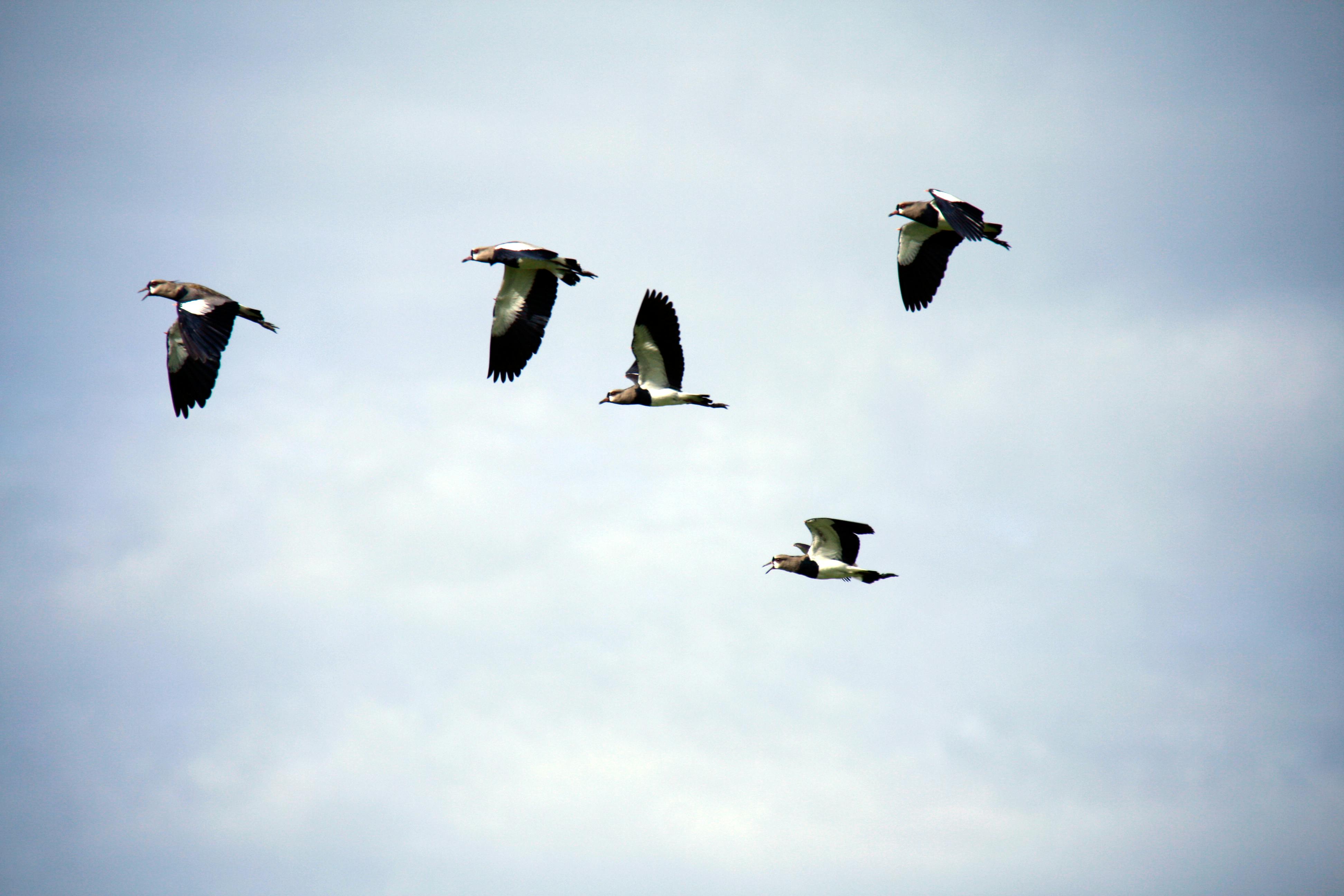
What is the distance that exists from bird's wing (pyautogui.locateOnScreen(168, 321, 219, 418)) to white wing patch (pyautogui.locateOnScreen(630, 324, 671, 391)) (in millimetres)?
8525

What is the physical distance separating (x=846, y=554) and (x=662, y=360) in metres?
5.67

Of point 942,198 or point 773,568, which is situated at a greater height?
point 942,198

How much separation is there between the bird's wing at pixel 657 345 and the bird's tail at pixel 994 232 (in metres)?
6.62

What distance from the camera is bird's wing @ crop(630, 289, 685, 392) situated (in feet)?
82.4

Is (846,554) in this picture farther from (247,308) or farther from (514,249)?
(247,308)

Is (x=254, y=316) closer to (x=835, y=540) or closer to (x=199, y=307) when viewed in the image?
(x=199, y=307)

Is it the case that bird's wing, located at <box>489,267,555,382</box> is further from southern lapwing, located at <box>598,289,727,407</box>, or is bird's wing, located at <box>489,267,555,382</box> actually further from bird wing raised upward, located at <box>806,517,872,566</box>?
bird wing raised upward, located at <box>806,517,872,566</box>

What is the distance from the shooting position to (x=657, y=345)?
84.2ft

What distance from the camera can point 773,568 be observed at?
26.4m

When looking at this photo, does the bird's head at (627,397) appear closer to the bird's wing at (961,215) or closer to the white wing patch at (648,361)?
the white wing patch at (648,361)

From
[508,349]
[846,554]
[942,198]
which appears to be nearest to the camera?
Answer: [942,198]

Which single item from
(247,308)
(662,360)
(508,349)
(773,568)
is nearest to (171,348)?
(247,308)

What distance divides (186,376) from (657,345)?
9.70 meters

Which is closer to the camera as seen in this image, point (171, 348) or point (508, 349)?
point (171, 348)
